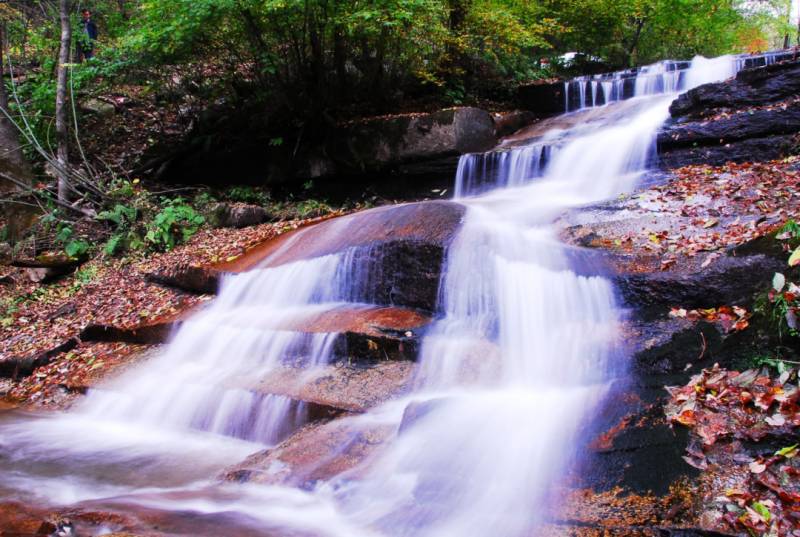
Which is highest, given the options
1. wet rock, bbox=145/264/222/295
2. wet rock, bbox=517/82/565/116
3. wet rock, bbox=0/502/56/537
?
wet rock, bbox=517/82/565/116

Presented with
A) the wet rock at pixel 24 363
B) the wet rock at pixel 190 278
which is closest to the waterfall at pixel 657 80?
the wet rock at pixel 190 278

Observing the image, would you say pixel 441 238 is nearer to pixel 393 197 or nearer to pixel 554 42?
pixel 393 197

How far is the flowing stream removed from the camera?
368cm

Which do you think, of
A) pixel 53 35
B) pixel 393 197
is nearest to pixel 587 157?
pixel 393 197

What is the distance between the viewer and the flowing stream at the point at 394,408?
368 centimetres

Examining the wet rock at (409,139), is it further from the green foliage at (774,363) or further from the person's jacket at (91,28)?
the person's jacket at (91,28)

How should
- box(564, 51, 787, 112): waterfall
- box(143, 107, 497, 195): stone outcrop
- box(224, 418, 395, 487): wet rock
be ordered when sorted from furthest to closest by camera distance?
box(564, 51, 787, 112): waterfall → box(143, 107, 497, 195): stone outcrop → box(224, 418, 395, 487): wet rock

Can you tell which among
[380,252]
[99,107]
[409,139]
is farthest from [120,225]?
[380,252]

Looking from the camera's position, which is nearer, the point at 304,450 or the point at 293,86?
the point at 304,450

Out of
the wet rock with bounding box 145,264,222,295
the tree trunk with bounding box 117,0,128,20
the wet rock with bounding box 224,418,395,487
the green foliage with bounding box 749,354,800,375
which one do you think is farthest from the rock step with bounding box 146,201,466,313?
the tree trunk with bounding box 117,0,128,20

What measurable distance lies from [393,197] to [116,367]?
609 cm

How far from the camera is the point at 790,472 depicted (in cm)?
286

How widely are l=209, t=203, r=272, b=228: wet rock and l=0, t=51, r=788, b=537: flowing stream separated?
10.1ft

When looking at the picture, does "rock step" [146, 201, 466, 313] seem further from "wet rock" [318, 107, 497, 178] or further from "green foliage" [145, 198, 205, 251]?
"wet rock" [318, 107, 497, 178]
